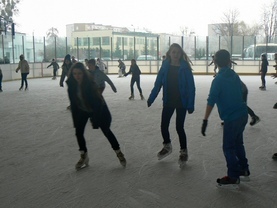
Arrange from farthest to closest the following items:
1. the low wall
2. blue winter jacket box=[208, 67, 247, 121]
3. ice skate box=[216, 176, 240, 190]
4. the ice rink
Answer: the low wall < ice skate box=[216, 176, 240, 190] < blue winter jacket box=[208, 67, 247, 121] < the ice rink

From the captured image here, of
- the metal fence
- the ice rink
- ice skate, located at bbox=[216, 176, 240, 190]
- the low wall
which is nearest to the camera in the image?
the ice rink

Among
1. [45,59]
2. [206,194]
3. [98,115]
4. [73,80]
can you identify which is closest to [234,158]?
[206,194]

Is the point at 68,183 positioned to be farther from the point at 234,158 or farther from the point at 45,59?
the point at 45,59

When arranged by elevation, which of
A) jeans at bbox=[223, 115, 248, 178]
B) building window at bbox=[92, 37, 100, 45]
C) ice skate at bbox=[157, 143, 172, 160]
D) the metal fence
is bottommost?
ice skate at bbox=[157, 143, 172, 160]

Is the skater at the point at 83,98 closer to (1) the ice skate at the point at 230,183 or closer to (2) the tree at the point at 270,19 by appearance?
(1) the ice skate at the point at 230,183

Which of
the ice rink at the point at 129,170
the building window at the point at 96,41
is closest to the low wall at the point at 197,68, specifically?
the building window at the point at 96,41

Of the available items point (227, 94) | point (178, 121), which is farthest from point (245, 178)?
point (178, 121)

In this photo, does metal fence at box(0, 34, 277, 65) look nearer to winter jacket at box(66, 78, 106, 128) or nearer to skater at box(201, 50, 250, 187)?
winter jacket at box(66, 78, 106, 128)

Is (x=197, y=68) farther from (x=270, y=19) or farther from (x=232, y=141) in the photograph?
(x=232, y=141)

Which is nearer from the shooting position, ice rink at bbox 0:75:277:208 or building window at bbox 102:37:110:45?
ice rink at bbox 0:75:277:208

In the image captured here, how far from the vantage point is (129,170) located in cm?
435

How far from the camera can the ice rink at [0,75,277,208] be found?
11.2ft

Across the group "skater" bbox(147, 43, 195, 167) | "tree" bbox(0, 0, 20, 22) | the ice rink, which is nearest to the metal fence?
"tree" bbox(0, 0, 20, 22)

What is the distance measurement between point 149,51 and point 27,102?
19789mm
